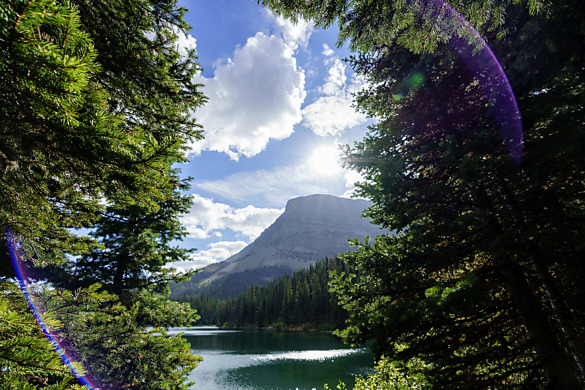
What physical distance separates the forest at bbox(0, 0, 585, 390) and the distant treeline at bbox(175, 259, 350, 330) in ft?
171

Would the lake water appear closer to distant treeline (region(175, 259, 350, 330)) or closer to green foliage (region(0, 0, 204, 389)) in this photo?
distant treeline (region(175, 259, 350, 330))

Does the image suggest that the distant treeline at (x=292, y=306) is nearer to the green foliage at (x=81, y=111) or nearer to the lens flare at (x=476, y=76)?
the lens flare at (x=476, y=76)

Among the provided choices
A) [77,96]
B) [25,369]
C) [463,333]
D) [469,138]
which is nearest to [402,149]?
[469,138]

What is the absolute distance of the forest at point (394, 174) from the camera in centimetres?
196

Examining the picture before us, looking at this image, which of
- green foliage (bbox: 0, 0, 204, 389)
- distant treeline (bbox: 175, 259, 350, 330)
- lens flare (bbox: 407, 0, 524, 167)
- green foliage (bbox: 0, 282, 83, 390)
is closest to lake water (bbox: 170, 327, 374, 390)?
distant treeline (bbox: 175, 259, 350, 330)

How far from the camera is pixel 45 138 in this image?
7.48ft

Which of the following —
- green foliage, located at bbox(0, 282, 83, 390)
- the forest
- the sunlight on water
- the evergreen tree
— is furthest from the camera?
the sunlight on water

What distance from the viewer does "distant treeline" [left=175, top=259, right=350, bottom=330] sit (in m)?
73.7

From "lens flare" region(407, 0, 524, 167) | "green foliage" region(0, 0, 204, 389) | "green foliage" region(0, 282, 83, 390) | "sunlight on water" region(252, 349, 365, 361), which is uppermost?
"lens flare" region(407, 0, 524, 167)

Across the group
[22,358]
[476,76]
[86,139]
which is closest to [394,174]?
[476,76]

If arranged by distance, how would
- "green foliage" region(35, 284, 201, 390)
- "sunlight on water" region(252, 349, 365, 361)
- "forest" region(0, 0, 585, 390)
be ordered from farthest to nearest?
1. "sunlight on water" region(252, 349, 365, 361)
2. "green foliage" region(35, 284, 201, 390)
3. "forest" region(0, 0, 585, 390)

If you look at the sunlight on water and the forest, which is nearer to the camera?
the forest

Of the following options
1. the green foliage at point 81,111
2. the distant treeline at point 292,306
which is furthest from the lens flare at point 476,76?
the distant treeline at point 292,306

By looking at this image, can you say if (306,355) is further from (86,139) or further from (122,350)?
(86,139)
